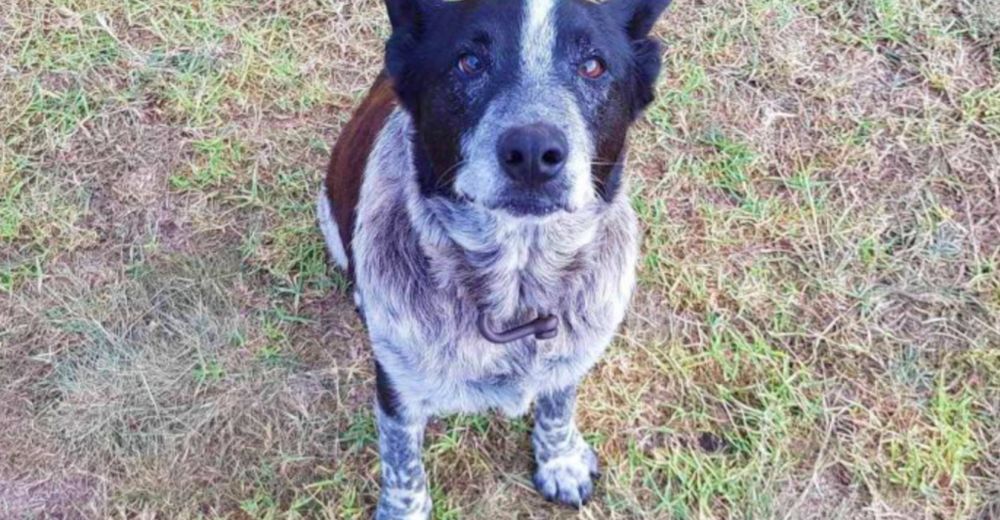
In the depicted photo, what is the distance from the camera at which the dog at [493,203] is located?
244cm

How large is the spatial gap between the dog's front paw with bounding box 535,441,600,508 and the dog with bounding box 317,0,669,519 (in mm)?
266

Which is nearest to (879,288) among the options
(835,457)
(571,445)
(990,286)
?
(990,286)

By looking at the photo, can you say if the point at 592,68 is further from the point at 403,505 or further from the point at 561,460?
the point at 403,505

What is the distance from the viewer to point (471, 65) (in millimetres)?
2479

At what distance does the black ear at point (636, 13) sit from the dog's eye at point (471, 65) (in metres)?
0.43

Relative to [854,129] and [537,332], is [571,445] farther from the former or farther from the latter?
[854,129]

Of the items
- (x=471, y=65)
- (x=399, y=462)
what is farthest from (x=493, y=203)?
(x=399, y=462)

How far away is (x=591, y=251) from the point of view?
2.85 metres

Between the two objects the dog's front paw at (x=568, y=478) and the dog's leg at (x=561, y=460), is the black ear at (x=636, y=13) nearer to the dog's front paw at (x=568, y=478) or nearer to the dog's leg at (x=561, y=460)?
the dog's leg at (x=561, y=460)

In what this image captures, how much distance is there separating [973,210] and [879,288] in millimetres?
606

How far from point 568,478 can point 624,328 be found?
697 millimetres

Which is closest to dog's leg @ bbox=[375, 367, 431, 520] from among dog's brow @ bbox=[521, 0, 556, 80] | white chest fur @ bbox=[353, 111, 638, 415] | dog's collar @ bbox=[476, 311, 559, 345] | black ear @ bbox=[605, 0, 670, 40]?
white chest fur @ bbox=[353, 111, 638, 415]

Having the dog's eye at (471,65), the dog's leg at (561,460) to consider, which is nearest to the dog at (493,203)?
the dog's eye at (471,65)

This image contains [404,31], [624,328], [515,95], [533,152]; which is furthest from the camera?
[624,328]
